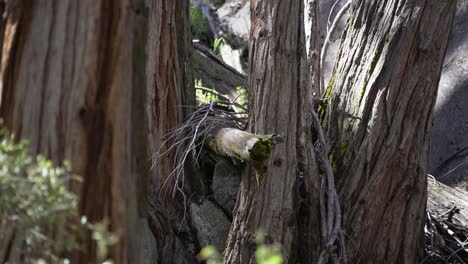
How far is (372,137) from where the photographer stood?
5488 millimetres

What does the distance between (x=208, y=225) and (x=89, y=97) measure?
115 inches

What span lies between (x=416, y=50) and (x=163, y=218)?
199 centimetres

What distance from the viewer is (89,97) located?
303 cm

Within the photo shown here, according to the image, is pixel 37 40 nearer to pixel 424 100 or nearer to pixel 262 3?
pixel 262 3

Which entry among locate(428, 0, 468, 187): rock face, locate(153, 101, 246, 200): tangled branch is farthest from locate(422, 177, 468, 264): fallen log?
locate(153, 101, 246, 200): tangled branch

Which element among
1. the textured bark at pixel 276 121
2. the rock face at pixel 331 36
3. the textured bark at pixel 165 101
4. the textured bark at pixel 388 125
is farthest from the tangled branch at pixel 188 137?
the rock face at pixel 331 36

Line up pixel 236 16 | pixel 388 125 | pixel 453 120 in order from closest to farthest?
pixel 388 125, pixel 453 120, pixel 236 16

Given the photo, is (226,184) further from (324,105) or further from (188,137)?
(324,105)

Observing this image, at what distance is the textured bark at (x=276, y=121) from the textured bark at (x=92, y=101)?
83.1 inches

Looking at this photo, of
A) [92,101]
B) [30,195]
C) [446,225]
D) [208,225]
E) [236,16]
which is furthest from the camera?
[236,16]

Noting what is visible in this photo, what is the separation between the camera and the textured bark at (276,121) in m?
5.14

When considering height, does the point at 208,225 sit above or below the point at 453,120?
below

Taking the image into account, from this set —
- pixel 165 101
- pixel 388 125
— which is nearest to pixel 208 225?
pixel 165 101

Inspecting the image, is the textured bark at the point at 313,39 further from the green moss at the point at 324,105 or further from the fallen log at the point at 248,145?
the fallen log at the point at 248,145
